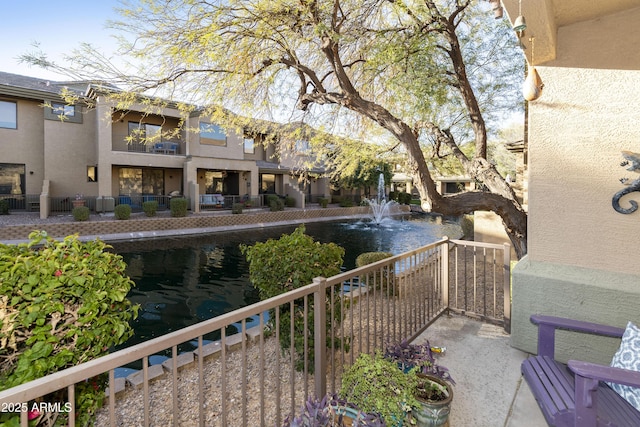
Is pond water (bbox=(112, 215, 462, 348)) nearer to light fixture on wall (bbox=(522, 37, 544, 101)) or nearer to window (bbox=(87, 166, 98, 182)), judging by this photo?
light fixture on wall (bbox=(522, 37, 544, 101))

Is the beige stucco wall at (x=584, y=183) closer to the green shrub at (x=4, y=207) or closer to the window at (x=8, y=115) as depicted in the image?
the green shrub at (x=4, y=207)

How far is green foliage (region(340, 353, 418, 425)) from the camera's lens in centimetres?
202

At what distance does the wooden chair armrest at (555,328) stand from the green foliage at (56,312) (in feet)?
10.8

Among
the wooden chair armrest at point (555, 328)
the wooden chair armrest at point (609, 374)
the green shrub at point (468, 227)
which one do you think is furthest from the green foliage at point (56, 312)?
the green shrub at point (468, 227)

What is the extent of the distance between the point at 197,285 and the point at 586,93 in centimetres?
826

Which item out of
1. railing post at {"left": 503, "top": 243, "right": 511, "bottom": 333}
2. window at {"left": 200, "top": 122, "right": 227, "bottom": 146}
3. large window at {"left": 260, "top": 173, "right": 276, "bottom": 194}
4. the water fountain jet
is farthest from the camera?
large window at {"left": 260, "top": 173, "right": 276, "bottom": 194}

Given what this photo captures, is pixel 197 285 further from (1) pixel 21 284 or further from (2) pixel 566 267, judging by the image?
(2) pixel 566 267

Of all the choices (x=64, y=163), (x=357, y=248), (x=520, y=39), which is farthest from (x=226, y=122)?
(x=64, y=163)

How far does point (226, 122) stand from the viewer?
7.15 metres

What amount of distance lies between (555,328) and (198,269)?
9.05 metres

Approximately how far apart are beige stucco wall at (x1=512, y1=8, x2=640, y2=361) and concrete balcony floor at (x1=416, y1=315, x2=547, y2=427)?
1.44 feet

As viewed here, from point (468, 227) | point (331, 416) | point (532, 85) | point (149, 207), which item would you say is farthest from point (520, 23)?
point (149, 207)

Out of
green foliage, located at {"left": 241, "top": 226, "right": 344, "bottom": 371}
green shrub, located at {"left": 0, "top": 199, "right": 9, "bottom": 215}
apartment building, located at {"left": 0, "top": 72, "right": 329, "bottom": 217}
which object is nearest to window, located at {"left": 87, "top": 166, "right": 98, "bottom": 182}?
apartment building, located at {"left": 0, "top": 72, "right": 329, "bottom": 217}

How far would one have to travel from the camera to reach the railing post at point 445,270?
15.2ft
